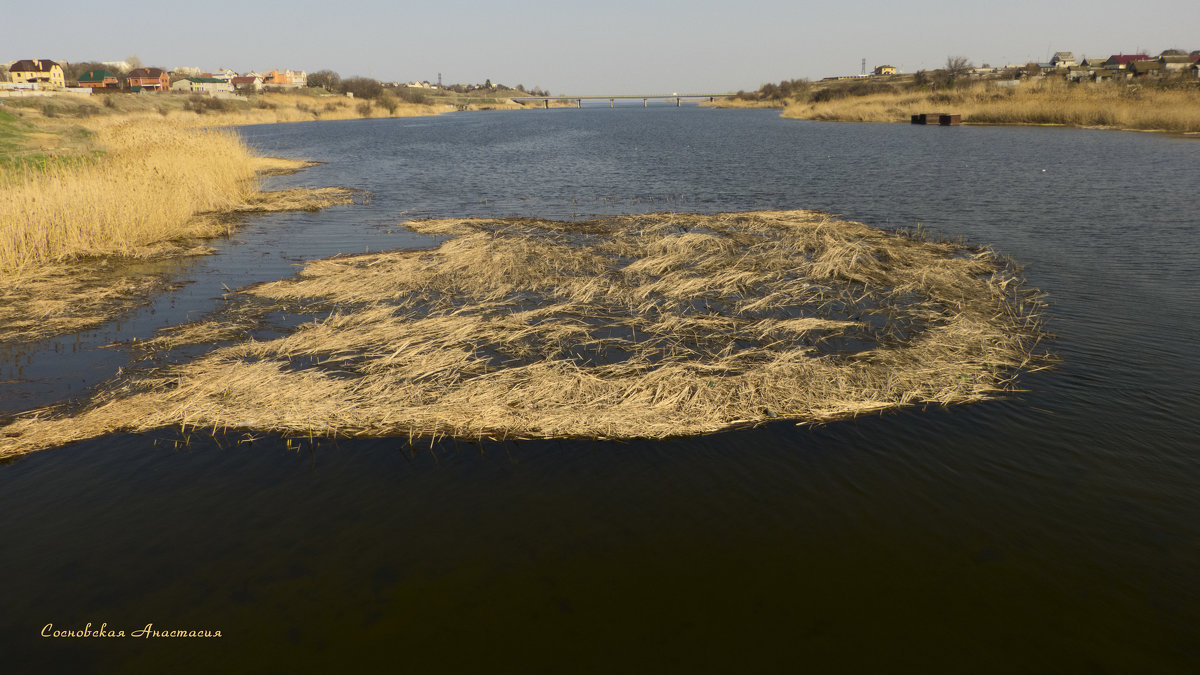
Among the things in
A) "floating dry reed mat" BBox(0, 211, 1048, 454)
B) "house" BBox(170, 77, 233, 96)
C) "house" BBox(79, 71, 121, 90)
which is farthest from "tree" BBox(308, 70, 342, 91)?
"floating dry reed mat" BBox(0, 211, 1048, 454)

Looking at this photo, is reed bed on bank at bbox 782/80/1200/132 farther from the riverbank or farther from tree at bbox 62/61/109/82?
tree at bbox 62/61/109/82

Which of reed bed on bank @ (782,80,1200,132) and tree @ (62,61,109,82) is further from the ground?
tree @ (62,61,109,82)

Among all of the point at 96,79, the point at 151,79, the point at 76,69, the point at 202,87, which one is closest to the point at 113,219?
the point at 96,79

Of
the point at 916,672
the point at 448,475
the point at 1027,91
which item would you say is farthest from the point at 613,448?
the point at 1027,91

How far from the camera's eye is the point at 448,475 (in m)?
7.75

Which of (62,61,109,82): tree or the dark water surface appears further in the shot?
(62,61,109,82): tree

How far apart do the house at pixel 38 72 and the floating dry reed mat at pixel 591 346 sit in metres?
170

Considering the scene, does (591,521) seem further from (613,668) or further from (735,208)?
(735,208)

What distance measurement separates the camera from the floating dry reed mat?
886 centimetres

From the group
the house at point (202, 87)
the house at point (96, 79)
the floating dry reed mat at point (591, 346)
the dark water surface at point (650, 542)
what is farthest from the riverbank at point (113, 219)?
the house at point (96, 79)

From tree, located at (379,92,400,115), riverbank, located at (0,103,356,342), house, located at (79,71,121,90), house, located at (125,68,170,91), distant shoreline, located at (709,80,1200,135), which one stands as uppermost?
house, located at (125,68,170,91)

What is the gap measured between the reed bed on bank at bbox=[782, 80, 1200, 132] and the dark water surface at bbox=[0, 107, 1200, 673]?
55.4 meters

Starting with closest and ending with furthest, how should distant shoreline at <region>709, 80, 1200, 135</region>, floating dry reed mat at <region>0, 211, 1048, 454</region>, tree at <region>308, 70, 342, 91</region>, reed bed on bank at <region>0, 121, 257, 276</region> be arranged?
1. floating dry reed mat at <region>0, 211, 1048, 454</region>
2. reed bed on bank at <region>0, 121, 257, 276</region>
3. distant shoreline at <region>709, 80, 1200, 135</region>
4. tree at <region>308, 70, 342, 91</region>

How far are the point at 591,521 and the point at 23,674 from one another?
5062mm
